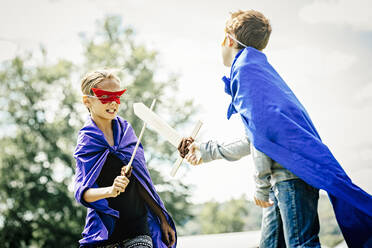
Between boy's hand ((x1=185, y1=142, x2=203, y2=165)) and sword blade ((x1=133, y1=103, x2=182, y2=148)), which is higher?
sword blade ((x1=133, y1=103, x2=182, y2=148))

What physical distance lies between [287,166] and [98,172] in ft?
4.18

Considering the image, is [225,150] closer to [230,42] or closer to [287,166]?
[287,166]

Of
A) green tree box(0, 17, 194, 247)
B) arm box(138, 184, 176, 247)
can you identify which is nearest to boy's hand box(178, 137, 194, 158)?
arm box(138, 184, 176, 247)

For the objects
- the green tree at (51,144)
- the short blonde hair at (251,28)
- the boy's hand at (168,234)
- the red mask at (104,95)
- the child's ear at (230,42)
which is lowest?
the green tree at (51,144)

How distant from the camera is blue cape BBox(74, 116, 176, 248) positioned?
2652 millimetres

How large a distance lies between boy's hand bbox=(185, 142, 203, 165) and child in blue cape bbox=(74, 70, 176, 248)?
359 millimetres

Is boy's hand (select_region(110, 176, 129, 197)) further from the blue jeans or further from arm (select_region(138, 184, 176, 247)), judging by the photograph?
the blue jeans

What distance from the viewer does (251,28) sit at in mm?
2725

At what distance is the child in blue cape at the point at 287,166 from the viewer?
2.29m

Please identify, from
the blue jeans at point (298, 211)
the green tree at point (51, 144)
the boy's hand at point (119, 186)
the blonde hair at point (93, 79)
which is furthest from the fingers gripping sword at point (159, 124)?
the green tree at point (51, 144)

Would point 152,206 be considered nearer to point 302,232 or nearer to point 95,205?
point 95,205

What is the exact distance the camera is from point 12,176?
19.2 meters

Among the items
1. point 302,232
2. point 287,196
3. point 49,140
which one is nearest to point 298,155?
point 287,196

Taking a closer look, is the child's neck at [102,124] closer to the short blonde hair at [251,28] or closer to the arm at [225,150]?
the arm at [225,150]
